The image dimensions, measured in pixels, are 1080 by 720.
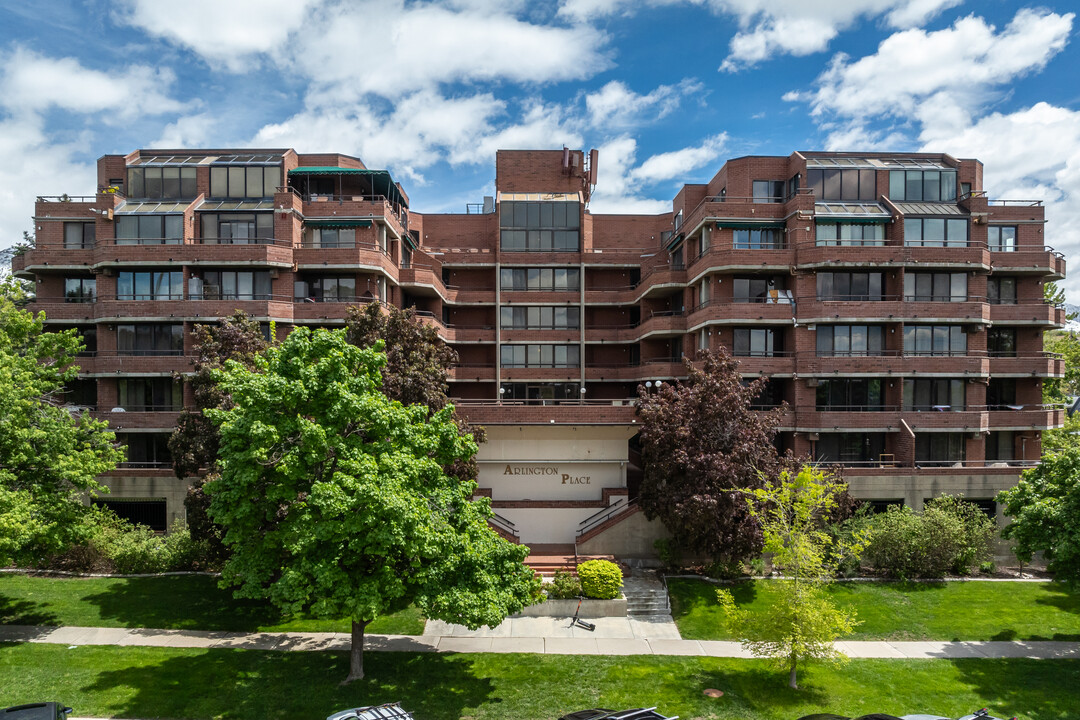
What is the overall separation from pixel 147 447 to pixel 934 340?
142 feet

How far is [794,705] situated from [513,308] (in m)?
31.3

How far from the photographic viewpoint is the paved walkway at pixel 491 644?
19672mm

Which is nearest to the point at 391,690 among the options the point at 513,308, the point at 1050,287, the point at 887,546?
the point at 887,546

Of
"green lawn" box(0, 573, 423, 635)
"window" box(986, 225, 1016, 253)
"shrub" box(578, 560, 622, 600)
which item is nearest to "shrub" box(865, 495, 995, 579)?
"shrub" box(578, 560, 622, 600)

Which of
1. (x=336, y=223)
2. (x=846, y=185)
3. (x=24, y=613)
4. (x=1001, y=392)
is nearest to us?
(x=24, y=613)

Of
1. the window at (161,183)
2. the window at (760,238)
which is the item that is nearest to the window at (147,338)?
the window at (161,183)

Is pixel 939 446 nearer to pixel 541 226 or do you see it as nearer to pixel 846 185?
pixel 846 185

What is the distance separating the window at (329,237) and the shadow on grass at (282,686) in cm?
2260

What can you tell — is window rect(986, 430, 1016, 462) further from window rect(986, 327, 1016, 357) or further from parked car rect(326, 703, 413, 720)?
parked car rect(326, 703, 413, 720)

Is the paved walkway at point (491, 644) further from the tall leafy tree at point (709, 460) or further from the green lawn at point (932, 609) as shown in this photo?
the tall leafy tree at point (709, 460)

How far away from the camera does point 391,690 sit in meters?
17.0

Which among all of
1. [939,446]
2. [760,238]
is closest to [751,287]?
[760,238]

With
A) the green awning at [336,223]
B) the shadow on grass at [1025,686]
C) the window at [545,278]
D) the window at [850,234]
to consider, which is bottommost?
the shadow on grass at [1025,686]

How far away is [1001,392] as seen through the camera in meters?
34.9
